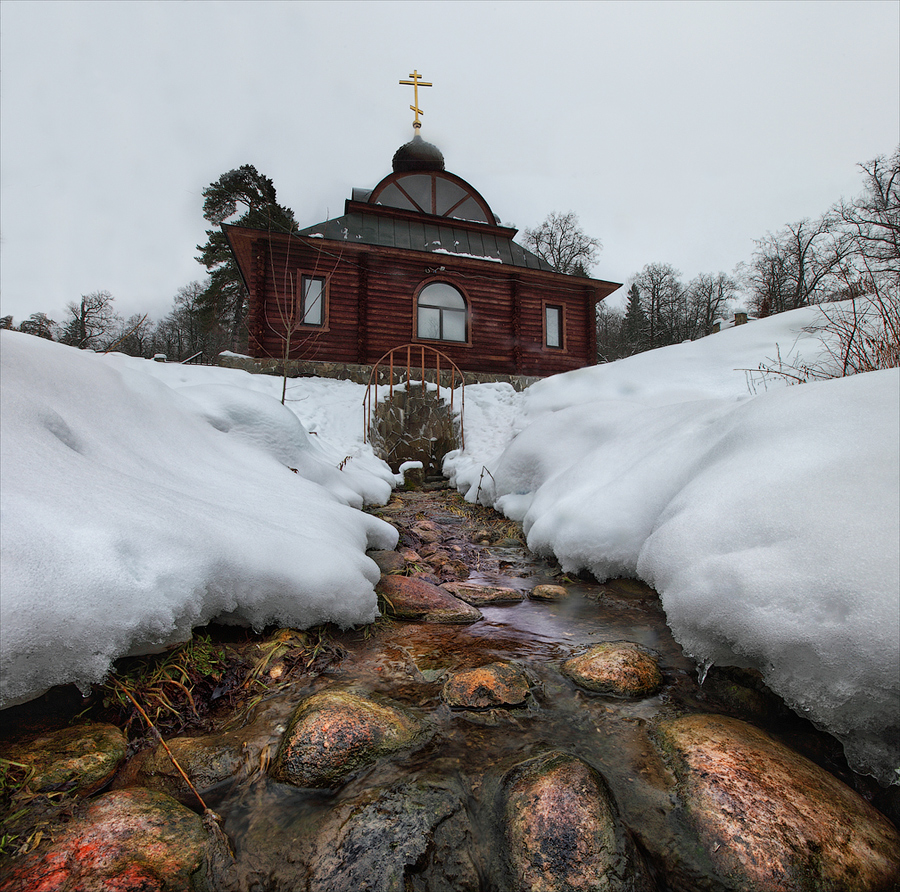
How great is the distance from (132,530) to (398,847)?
3.93 ft

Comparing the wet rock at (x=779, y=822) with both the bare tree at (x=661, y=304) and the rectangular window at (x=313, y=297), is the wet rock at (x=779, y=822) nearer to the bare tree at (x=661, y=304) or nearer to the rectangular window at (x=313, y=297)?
the rectangular window at (x=313, y=297)

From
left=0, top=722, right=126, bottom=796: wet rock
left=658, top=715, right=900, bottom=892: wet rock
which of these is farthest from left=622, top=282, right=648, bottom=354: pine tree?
left=0, top=722, right=126, bottom=796: wet rock

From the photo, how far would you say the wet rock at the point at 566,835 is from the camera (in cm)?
103

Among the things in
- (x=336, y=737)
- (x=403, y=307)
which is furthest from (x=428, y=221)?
(x=336, y=737)

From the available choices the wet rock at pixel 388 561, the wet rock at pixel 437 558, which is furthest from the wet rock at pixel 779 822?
the wet rock at pixel 437 558

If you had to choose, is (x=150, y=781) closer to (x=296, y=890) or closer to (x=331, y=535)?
(x=296, y=890)

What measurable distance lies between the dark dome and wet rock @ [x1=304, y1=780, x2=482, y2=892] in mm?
17010

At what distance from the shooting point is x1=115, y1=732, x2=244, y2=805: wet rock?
123 cm

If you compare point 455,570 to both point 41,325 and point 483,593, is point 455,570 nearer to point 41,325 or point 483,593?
point 483,593

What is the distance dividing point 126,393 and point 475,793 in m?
2.51

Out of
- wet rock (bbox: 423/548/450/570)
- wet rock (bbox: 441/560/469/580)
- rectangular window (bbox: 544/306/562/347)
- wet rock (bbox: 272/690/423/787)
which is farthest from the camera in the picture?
rectangular window (bbox: 544/306/562/347)

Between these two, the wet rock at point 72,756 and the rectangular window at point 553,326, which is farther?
the rectangular window at point 553,326

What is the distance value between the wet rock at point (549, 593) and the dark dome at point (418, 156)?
51.8 feet

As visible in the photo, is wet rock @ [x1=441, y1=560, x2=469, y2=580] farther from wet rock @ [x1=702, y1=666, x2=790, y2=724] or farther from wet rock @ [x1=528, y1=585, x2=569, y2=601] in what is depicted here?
wet rock @ [x1=702, y1=666, x2=790, y2=724]
